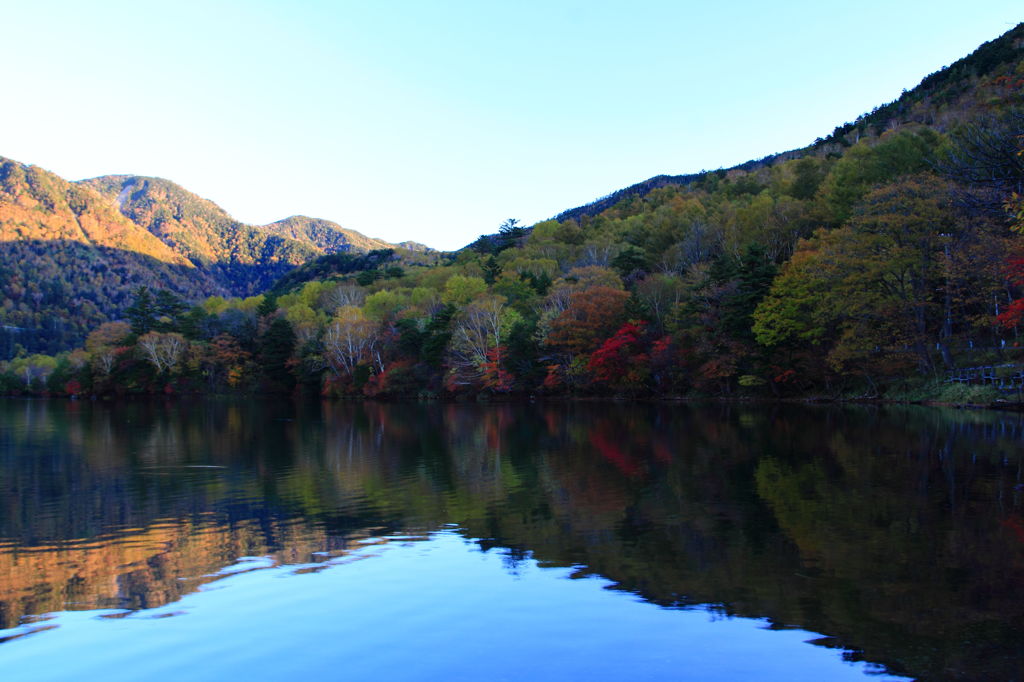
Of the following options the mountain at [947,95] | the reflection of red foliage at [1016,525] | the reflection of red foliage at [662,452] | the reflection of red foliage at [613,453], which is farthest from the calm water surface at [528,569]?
the mountain at [947,95]

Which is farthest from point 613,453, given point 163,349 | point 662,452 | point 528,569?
point 163,349

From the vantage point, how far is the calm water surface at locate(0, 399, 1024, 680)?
6.27 meters

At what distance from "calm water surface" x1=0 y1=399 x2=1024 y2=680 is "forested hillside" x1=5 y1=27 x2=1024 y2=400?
7987mm

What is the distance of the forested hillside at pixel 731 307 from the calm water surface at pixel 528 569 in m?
7.99

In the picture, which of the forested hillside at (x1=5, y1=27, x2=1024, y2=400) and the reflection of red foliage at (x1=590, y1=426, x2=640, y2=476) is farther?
the forested hillside at (x1=5, y1=27, x2=1024, y2=400)

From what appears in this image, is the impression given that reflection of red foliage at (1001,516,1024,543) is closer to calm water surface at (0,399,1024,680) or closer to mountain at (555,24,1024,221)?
calm water surface at (0,399,1024,680)

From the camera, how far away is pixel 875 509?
11.6 metres

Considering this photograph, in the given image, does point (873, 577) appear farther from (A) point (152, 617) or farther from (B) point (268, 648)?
(A) point (152, 617)

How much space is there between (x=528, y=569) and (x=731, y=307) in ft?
141

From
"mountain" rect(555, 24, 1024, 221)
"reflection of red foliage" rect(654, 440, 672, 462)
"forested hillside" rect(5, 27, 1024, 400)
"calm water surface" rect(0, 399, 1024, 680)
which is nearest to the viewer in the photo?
"calm water surface" rect(0, 399, 1024, 680)

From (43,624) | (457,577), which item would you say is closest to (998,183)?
(457,577)

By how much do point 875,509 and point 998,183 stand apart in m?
16.7

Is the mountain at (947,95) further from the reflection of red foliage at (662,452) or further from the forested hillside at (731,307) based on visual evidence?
the reflection of red foliage at (662,452)

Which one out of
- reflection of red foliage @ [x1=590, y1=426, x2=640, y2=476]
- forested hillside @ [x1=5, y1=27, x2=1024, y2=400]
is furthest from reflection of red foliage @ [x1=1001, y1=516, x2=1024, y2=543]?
reflection of red foliage @ [x1=590, y1=426, x2=640, y2=476]
